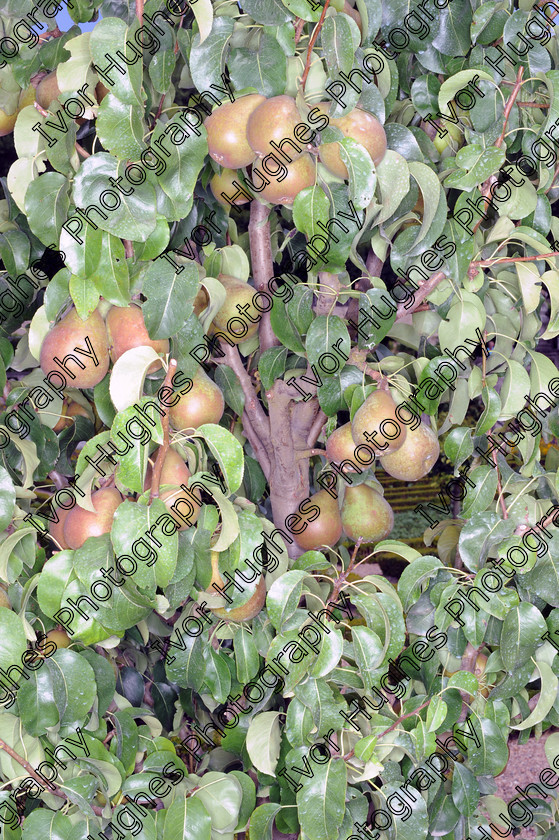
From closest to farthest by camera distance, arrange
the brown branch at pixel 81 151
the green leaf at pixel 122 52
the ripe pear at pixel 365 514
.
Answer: the green leaf at pixel 122 52 < the brown branch at pixel 81 151 < the ripe pear at pixel 365 514

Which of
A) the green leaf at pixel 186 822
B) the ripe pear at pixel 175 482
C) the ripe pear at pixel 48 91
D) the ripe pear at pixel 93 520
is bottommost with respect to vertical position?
the green leaf at pixel 186 822

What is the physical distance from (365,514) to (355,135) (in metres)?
0.49

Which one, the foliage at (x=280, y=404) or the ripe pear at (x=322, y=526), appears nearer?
the foliage at (x=280, y=404)

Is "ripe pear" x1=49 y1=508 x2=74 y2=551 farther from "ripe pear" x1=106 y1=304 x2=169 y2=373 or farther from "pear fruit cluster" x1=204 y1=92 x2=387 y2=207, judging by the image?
"pear fruit cluster" x1=204 y1=92 x2=387 y2=207

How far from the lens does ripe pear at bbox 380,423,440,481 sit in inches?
36.1

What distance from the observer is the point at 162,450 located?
769 mm

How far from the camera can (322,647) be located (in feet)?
2.70

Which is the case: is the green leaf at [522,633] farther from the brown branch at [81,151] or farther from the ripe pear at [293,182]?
the brown branch at [81,151]

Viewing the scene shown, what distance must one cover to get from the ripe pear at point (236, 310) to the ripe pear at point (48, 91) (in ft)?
0.95

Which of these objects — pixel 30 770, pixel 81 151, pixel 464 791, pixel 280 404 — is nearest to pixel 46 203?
pixel 81 151

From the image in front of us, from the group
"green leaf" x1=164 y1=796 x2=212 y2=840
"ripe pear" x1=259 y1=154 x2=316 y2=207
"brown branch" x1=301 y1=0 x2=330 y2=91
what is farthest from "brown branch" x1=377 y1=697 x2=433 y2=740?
"brown branch" x1=301 y1=0 x2=330 y2=91

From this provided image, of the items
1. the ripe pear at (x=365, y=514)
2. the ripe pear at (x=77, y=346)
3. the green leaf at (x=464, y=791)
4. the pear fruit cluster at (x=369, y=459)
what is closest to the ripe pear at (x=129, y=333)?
the ripe pear at (x=77, y=346)

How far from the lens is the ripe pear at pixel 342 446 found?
905 mm

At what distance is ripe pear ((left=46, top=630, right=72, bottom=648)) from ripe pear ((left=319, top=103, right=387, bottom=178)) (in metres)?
0.67
